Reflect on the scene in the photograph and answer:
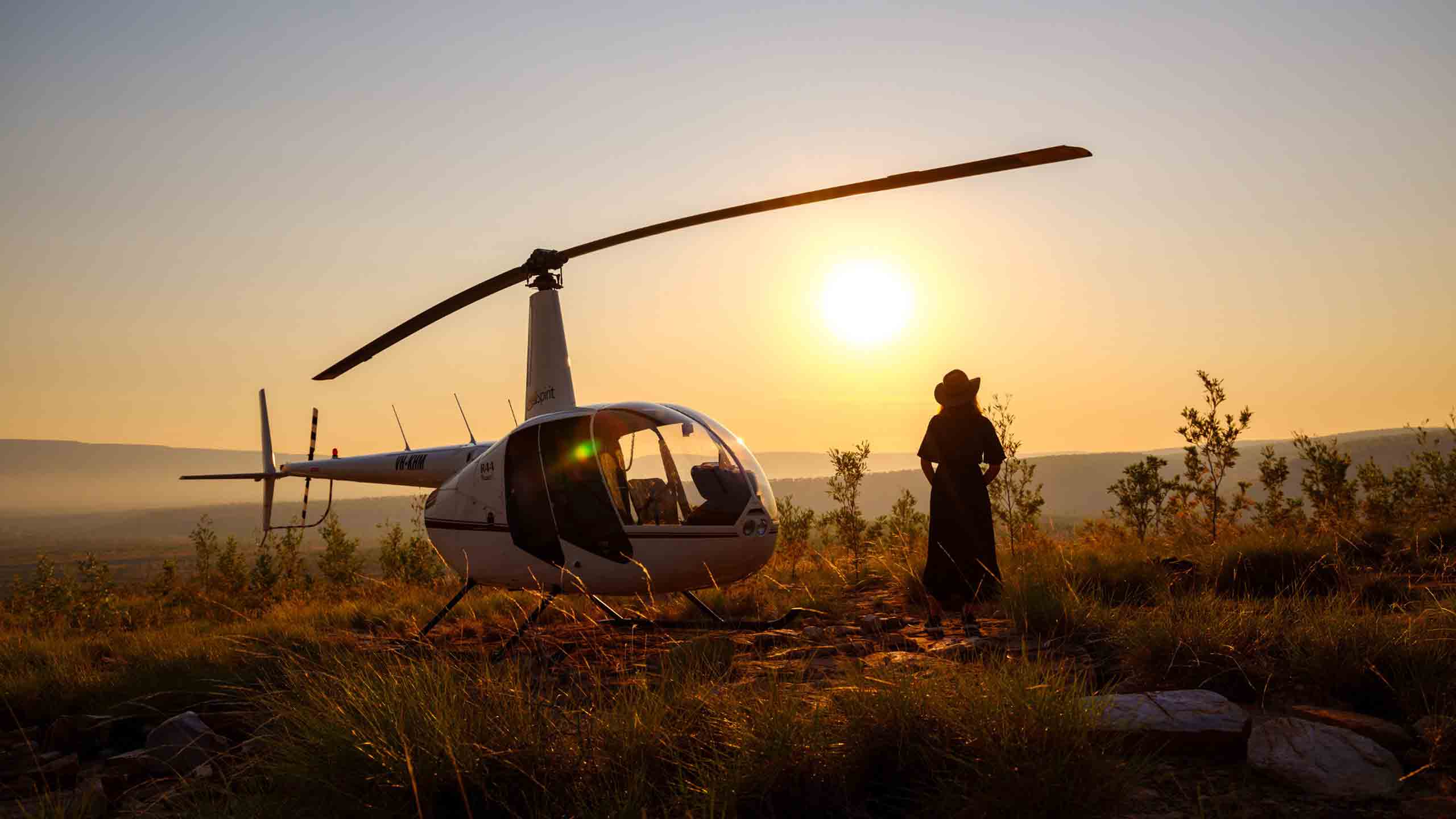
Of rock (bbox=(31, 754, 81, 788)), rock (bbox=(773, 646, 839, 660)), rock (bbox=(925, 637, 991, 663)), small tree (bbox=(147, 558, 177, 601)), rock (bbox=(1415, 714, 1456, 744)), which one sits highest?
rock (bbox=(1415, 714, 1456, 744))

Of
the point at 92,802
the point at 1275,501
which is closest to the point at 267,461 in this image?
the point at 92,802

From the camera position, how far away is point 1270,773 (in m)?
3.66

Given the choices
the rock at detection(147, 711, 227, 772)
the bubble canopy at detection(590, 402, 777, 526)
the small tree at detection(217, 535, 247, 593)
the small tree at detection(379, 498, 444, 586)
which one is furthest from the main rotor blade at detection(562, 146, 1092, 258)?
the small tree at detection(217, 535, 247, 593)

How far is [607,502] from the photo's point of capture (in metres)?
7.25

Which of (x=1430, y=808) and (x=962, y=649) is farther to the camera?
(x=962, y=649)

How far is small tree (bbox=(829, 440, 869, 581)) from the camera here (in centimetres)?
1376

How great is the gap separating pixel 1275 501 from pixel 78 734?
596 inches

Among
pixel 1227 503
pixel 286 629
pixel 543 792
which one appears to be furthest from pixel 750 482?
pixel 1227 503

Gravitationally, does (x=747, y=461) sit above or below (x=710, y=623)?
above

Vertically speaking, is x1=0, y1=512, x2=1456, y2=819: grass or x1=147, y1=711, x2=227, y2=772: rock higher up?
x1=0, y1=512, x2=1456, y2=819: grass

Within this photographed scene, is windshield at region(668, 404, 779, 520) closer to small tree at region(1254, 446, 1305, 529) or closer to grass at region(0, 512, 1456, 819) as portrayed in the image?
grass at region(0, 512, 1456, 819)

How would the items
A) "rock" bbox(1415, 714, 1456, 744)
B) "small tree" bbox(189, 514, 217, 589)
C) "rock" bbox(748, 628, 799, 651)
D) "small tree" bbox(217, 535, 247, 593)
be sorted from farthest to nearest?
"small tree" bbox(189, 514, 217, 589), "small tree" bbox(217, 535, 247, 593), "rock" bbox(748, 628, 799, 651), "rock" bbox(1415, 714, 1456, 744)

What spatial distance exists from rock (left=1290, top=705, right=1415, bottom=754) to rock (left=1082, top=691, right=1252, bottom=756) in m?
0.39

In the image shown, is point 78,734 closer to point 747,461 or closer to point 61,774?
point 61,774
